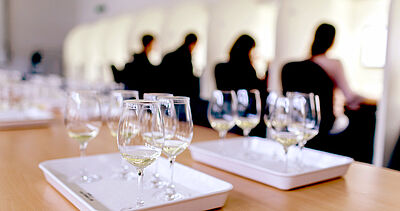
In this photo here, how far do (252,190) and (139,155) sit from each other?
A: 12.8 inches

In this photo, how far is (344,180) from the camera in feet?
3.35

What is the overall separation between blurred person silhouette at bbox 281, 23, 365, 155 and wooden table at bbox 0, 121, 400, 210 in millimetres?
1731

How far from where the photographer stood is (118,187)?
91cm

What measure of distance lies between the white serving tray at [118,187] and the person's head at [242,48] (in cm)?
232

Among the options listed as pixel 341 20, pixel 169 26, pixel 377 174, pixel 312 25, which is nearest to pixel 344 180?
pixel 377 174

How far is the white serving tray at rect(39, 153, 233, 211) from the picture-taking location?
76cm

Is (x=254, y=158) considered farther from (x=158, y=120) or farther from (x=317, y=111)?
(x=158, y=120)

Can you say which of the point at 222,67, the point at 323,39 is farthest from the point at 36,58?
the point at 323,39

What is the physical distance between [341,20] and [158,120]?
3176 mm

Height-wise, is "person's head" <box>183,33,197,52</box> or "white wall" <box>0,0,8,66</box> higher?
"white wall" <box>0,0,8,66</box>

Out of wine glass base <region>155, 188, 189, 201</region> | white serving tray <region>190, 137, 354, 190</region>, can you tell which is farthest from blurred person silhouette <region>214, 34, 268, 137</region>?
wine glass base <region>155, 188, 189, 201</region>

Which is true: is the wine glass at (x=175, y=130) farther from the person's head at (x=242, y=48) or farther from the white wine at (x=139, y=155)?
the person's head at (x=242, y=48)

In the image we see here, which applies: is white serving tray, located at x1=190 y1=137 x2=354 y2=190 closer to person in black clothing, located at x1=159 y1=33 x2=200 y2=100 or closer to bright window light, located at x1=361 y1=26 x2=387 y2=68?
person in black clothing, located at x1=159 y1=33 x2=200 y2=100

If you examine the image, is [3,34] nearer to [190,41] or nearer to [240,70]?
[190,41]
